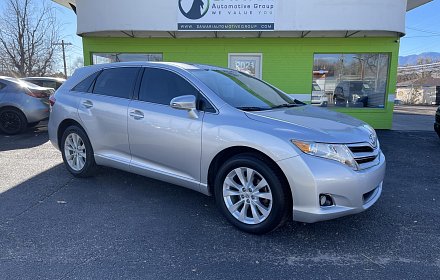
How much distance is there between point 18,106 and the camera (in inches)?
336

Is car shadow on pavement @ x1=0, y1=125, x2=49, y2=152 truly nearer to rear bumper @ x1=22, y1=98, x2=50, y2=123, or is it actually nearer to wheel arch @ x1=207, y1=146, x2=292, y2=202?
rear bumper @ x1=22, y1=98, x2=50, y2=123

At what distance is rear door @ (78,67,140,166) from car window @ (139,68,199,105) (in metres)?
0.23

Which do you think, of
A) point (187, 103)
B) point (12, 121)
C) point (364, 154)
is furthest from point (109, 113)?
point (12, 121)

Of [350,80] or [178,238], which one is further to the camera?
[350,80]

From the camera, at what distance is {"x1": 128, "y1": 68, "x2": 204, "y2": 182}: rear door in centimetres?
367

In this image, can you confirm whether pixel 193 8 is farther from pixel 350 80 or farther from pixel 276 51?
pixel 350 80

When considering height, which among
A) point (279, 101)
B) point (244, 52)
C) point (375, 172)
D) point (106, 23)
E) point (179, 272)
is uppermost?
point (106, 23)

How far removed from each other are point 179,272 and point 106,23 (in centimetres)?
882

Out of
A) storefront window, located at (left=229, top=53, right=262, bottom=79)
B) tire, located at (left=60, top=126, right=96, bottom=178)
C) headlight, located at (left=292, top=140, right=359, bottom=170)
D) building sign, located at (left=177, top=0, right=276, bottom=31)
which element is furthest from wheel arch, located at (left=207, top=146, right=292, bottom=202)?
storefront window, located at (left=229, top=53, right=262, bottom=79)

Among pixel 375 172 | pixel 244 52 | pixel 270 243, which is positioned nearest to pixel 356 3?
pixel 244 52

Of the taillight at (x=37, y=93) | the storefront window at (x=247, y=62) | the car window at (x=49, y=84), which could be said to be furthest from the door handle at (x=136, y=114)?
the car window at (x=49, y=84)

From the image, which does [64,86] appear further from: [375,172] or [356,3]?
[356,3]

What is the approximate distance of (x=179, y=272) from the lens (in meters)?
2.74

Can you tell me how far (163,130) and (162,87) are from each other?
0.62 meters
